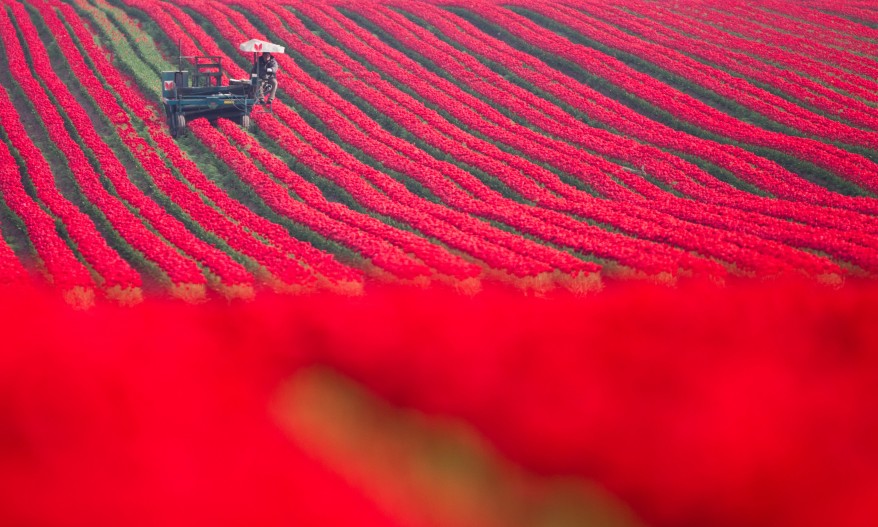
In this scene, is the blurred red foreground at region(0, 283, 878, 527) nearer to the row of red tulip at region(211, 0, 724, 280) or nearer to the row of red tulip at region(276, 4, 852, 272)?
the row of red tulip at region(211, 0, 724, 280)

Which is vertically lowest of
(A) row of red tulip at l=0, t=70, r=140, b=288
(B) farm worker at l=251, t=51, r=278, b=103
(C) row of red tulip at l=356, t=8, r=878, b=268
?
(A) row of red tulip at l=0, t=70, r=140, b=288

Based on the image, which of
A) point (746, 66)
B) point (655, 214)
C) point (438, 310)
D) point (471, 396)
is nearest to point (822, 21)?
point (746, 66)

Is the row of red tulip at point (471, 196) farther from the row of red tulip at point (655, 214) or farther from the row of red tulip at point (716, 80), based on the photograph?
the row of red tulip at point (716, 80)

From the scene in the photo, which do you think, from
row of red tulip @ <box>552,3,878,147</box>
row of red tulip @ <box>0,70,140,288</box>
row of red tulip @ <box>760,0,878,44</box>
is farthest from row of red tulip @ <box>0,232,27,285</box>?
row of red tulip @ <box>760,0,878,44</box>

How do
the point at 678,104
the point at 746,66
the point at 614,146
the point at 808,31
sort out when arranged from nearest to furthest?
the point at 614,146 < the point at 678,104 < the point at 746,66 < the point at 808,31

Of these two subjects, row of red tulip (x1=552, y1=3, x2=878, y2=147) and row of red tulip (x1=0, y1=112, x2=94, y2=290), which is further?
row of red tulip (x1=552, y1=3, x2=878, y2=147)

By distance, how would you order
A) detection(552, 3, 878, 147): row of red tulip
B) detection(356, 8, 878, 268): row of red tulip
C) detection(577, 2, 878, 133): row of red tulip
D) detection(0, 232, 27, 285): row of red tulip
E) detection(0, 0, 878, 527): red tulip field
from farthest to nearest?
detection(577, 2, 878, 133): row of red tulip
detection(552, 3, 878, 147): row of red tulip
detection(356, 8, 878, 268): row of red tulip
detection(0, 232, 27, 285): row of red tulip
detection(0, 0, 878, 527): red tulip field

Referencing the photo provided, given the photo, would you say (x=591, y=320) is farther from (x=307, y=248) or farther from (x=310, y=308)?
(x=307, y=248)

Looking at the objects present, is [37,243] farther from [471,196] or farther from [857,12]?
[857,12]
